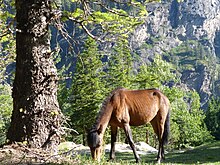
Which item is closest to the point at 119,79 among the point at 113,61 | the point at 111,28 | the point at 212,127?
the point at 113,61

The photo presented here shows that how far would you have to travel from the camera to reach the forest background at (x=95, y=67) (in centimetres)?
685

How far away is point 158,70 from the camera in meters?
40.9

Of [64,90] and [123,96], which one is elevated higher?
[123,96]

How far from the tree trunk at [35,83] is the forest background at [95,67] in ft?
0.78

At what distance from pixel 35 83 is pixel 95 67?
31.5 metres

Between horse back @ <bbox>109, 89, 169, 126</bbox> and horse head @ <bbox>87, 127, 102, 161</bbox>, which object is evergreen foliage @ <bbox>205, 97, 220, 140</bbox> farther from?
horse head @ <bbox>87, 127, 102, 161</bbox>

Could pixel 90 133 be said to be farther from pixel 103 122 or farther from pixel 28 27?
pixel 28 27

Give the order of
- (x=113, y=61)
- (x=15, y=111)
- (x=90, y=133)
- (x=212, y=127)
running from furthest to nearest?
(x=212, y=127) < (x=113, y=61) < (x=90, y=133) < (x=15, y=111)

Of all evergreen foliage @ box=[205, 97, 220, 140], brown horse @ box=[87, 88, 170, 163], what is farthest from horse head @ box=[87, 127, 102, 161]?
evergreen foliage @ box=[205, 97, 220, 140]

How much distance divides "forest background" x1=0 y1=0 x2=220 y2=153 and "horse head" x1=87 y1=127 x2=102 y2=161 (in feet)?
2.59

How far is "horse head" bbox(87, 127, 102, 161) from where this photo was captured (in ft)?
27.9

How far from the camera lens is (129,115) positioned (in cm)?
1035

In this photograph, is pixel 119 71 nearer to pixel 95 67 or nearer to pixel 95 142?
pixel 95 67

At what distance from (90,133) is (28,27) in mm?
3364
